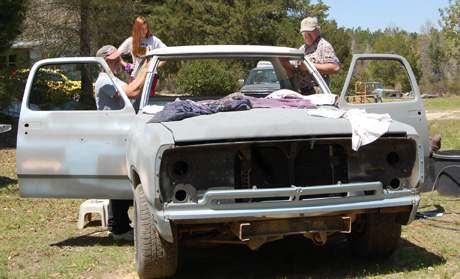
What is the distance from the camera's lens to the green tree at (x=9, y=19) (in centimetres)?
1393

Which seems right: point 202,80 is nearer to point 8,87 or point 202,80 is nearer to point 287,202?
point 8,87

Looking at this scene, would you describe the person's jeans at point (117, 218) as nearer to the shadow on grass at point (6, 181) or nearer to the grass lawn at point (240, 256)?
the grass lawn at point (240, 256)

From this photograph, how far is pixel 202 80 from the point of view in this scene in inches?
909

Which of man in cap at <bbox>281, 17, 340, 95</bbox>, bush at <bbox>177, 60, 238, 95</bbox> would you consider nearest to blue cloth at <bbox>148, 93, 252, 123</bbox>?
man in cap at <bbox>281, 17, 340, 95</bbox>

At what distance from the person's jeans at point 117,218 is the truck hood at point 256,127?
184cm

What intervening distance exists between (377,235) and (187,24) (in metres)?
28.9

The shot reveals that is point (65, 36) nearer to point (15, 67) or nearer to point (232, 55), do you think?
point (15, 67)

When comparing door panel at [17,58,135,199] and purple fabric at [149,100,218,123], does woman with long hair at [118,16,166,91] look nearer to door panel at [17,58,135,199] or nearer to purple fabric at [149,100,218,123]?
door panel at [17,58,135,199]

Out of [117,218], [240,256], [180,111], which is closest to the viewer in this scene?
[180,111]

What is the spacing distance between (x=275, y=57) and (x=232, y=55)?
1.57ft

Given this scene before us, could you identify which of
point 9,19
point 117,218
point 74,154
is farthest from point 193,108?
point 9,19

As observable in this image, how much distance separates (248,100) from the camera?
4.96 metres

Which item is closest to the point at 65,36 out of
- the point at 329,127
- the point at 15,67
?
the point at 15,67

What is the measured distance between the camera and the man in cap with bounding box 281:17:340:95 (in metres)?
6.26
